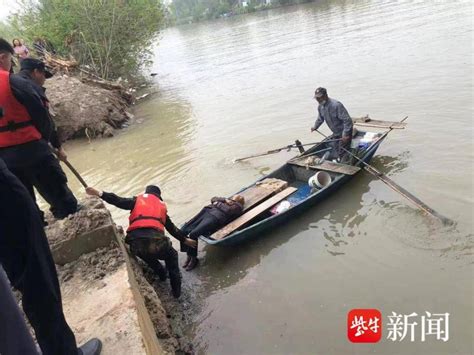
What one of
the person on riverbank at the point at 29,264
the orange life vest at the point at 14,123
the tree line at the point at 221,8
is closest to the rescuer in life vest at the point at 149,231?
the orange life vest at the point at 14,123

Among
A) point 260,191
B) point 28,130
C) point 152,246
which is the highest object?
point 28,130

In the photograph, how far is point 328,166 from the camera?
7965 millimetres

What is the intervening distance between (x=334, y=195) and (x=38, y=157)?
5133 mm

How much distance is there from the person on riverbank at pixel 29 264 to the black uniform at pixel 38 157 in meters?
2.28

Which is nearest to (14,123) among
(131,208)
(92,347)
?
(131,208)

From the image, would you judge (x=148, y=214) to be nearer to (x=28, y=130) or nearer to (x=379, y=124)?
(x=28, y=130)

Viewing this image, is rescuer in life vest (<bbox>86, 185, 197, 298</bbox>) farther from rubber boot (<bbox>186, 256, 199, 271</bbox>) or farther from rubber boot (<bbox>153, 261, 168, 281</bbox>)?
rubber boot (<bbox>186, 256, 199, 271</bbox>)

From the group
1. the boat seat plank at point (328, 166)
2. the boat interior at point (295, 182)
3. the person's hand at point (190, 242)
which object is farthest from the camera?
the boat seat plank at point (328, 166)

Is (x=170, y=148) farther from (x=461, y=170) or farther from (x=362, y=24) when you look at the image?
(x=362, y=24)

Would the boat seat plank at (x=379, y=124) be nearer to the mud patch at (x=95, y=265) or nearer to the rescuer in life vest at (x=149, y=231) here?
the rescuer in life vest at (x=149, y=231)

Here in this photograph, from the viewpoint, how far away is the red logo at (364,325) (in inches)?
190

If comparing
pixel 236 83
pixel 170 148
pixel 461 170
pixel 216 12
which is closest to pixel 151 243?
pixel 461 170

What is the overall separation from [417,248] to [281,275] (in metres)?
2.02

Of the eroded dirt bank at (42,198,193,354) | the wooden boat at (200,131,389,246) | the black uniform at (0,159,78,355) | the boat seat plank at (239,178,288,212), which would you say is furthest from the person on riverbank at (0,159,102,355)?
the boat seat plank at (239,178,288,212)
